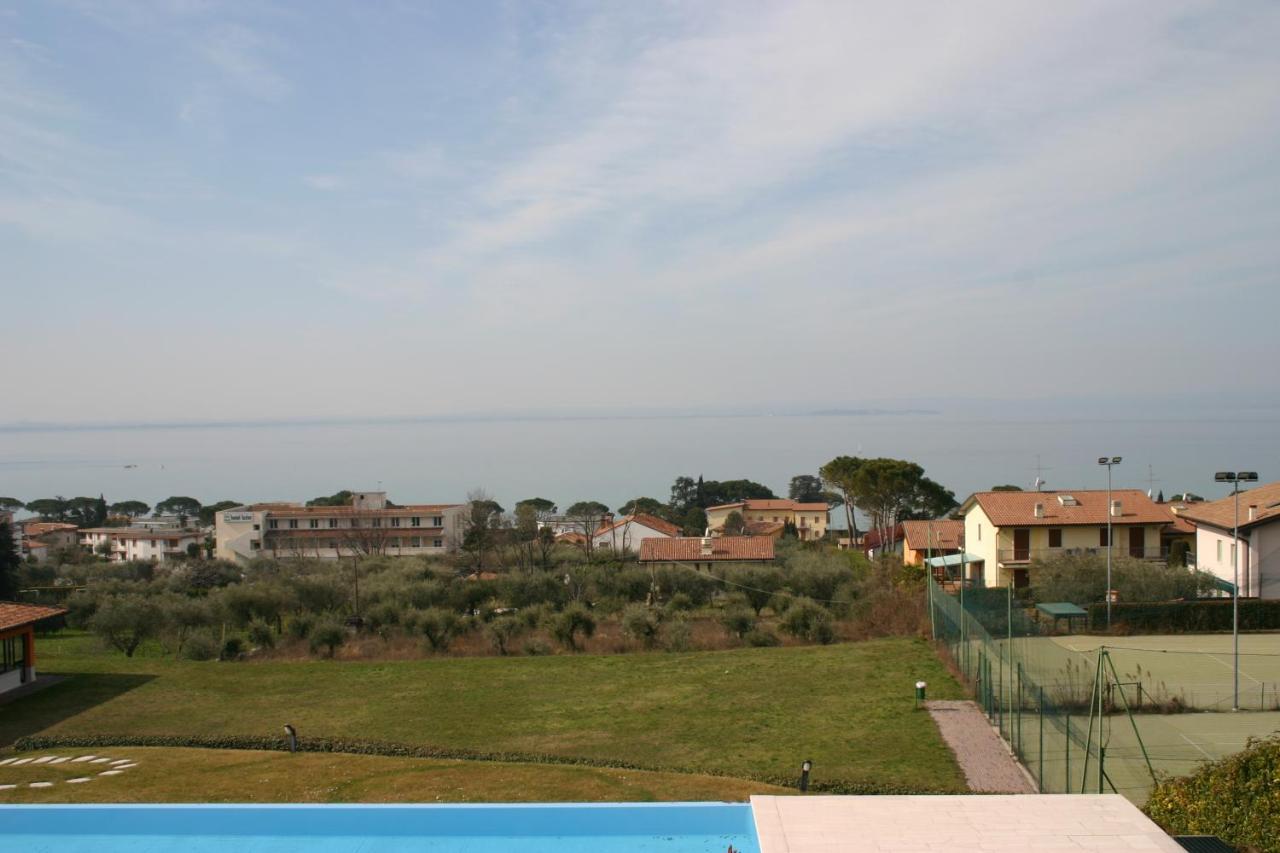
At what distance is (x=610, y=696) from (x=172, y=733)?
25.3 ft

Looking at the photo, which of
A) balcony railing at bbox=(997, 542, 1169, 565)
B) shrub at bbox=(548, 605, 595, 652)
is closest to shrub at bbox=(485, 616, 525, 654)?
shrub at bbox=(548, 605, 595, 652)

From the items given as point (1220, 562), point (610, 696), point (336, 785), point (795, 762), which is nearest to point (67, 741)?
point (336, 785)

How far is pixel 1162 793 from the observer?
826cm

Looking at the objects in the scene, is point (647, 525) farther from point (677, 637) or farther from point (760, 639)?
point (677, 637)

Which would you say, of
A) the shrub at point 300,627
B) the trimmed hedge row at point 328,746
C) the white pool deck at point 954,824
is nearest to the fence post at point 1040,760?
the trimmed hedge row at point 328,746

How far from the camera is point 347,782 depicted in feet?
42.1

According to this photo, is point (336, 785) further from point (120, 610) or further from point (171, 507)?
point (171, 507)

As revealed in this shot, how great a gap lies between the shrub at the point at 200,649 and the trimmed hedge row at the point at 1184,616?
21589 millimetres

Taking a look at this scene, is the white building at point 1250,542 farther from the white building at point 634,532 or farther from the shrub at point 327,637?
the white building at point 634,532

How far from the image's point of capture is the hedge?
7.16m

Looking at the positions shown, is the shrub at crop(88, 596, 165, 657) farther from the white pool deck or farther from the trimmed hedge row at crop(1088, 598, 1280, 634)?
the trimmed hedge row at crop(1088, 598, 1280, 634)

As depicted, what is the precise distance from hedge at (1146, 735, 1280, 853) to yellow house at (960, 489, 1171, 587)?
84.4 ft

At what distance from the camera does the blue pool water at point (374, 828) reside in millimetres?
9469

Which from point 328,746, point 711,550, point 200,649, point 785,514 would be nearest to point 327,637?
point 200,649
